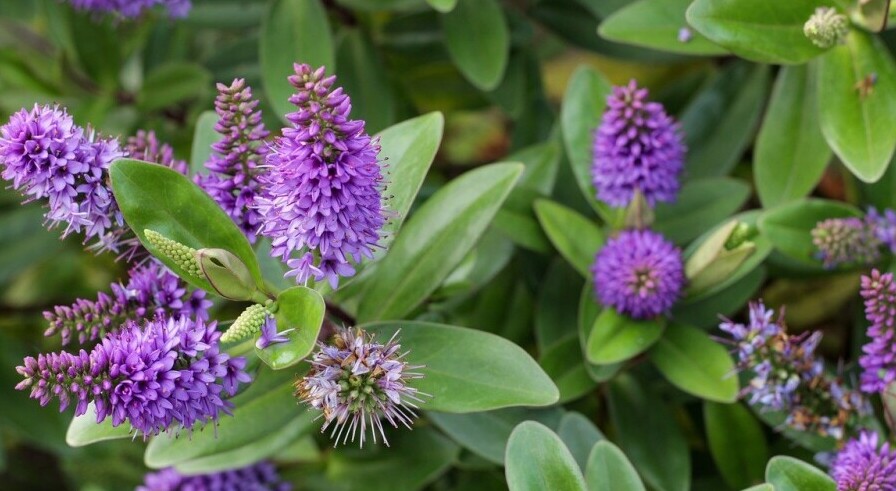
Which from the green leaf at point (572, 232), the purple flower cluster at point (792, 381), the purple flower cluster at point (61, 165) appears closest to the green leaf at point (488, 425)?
the green leaf at point (572, 232)

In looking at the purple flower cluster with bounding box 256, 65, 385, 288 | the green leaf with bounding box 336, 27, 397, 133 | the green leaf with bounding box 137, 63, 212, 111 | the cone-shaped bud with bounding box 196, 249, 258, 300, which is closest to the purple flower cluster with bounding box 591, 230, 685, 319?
the purple flower cluster with bounding box 256, 65, 385, 288

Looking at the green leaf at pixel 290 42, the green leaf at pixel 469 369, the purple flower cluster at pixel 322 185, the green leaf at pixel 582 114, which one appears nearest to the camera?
the purple flower cluster at pixel 322 185

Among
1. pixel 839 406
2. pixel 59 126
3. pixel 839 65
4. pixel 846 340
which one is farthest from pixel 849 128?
pixel 59 126

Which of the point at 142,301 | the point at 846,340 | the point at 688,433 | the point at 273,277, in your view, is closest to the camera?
the point at 142,301

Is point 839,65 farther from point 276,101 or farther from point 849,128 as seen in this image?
point 276,101

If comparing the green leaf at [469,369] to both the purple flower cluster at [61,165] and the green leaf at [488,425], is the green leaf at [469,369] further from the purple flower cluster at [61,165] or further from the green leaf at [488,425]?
the purple flower cluster at [61,165]

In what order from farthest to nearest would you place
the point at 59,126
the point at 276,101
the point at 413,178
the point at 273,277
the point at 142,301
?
the point at 276,101 < the point at 273,277 < the point at 413,178 < the point at 142,301 < the point at 59,126
